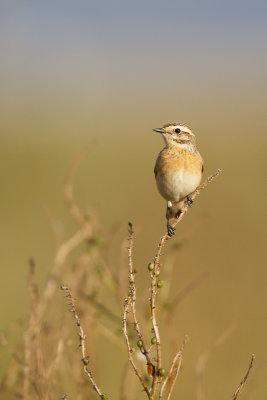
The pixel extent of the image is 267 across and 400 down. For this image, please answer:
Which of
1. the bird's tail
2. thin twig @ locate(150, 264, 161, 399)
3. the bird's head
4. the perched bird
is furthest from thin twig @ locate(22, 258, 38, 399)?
the bird's head

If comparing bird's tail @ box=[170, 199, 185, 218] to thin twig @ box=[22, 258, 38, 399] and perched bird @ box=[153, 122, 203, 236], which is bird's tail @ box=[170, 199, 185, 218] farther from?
thin twig @ box=[22, 258, 38, 399]

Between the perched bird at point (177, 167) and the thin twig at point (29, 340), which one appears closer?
the thin twig at point (29, 340)

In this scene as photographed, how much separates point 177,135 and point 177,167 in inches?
11.7

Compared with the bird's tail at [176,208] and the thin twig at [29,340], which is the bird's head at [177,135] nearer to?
the bird's tail at [176,208]

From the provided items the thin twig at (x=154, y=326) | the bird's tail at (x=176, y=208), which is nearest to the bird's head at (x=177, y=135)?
the bird's tail at (x=176, y=208)

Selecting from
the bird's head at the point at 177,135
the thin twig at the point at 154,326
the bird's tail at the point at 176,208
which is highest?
the bird's head at the point at 177,135

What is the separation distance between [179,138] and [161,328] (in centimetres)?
402

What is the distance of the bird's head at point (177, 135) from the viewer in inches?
213

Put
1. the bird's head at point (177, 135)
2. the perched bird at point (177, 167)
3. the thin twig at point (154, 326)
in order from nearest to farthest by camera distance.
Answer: the thin twig at point (154, 326), the perched bird at point (177, 167), the bird's head at point (177, 135)

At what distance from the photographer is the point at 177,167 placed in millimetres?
5273

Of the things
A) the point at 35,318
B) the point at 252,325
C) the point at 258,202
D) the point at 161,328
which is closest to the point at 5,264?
the point at 161,328

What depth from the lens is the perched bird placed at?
17.0 ft

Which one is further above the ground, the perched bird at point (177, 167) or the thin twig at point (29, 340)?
the perched bird at point (177, 167)

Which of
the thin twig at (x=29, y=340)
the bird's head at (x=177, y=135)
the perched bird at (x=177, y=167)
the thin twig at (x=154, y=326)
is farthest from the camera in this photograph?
the bird's head at (x=177, y=135)
